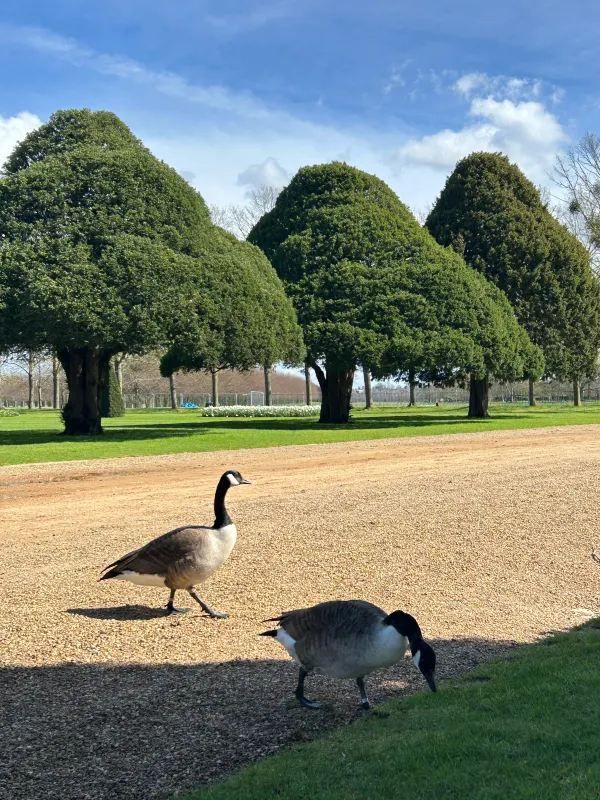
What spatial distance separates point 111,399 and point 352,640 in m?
52.6

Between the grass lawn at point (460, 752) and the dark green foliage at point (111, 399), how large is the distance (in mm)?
49873

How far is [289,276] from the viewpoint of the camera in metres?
35.2

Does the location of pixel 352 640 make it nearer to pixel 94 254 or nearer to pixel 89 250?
pixel 89 250

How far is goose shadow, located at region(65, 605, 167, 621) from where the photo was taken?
7.56 m

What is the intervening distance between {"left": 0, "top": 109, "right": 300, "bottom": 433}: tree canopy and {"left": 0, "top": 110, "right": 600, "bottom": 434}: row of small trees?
0.18 ft

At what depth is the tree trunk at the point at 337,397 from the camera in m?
36.3

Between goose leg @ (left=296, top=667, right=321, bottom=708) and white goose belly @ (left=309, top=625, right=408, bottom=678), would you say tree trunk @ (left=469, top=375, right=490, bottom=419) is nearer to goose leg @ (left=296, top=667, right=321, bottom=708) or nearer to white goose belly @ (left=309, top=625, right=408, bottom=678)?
goose leg @ (left=296, top=667, right=321, bottom=708)

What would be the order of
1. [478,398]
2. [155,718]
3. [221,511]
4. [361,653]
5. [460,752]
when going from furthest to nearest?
[478,398], [221,511], [155,718], [361,653], [460,752]

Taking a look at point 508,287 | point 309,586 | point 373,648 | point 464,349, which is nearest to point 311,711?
point 373,648

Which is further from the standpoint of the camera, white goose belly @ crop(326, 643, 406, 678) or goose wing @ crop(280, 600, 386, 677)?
goose wing @ crop(280, 600, 386, 677)

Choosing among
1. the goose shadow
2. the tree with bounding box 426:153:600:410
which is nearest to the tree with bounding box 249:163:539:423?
the tree with bounding box 426:153:600:410

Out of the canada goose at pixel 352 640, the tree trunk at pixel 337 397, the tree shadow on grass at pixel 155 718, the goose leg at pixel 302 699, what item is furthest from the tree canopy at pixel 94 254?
the canada goose at pixel 352 640

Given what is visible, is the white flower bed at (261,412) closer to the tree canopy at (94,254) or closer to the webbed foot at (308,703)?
the tree canopy at (94,254)

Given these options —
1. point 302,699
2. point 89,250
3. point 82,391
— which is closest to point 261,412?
point 82,391
